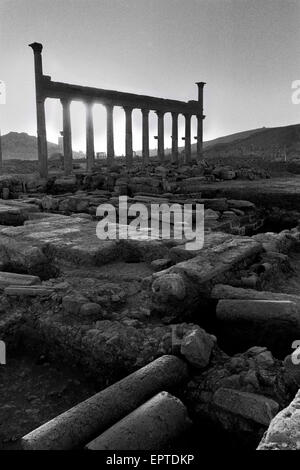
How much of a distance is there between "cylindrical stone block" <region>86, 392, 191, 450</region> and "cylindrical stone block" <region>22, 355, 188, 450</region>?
0.15 metres

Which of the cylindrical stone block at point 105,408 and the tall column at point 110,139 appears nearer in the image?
the cylindrical stone block at point 105,408

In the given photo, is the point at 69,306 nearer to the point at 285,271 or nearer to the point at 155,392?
Result: the point at 155,392

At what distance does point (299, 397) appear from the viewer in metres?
2.37

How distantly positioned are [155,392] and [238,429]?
67cm

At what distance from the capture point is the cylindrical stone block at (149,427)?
2.46m

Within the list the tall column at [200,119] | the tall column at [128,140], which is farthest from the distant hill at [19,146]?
the tall column at [128,140]

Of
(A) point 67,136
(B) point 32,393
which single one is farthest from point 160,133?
(B) point 32,393

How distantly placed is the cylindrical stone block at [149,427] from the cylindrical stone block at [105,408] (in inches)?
6.0

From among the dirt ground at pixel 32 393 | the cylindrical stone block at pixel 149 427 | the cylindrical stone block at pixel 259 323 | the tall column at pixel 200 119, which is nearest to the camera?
the cylindrical stone block at pixel 149 427

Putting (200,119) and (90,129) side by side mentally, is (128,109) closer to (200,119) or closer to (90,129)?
(90,129)

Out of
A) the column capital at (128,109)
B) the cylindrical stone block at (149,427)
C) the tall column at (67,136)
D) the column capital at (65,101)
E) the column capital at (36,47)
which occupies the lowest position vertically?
the cylindrical stone block at (149,427)

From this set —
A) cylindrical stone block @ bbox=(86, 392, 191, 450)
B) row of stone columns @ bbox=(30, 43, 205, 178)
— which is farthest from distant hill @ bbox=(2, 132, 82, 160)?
cylindrical stone block @ bbox=(86, 392, 191, 450)

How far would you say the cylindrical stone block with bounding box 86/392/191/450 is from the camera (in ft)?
8.09

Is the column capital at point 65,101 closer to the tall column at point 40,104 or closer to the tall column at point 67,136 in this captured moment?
the tall column at point 67,136
